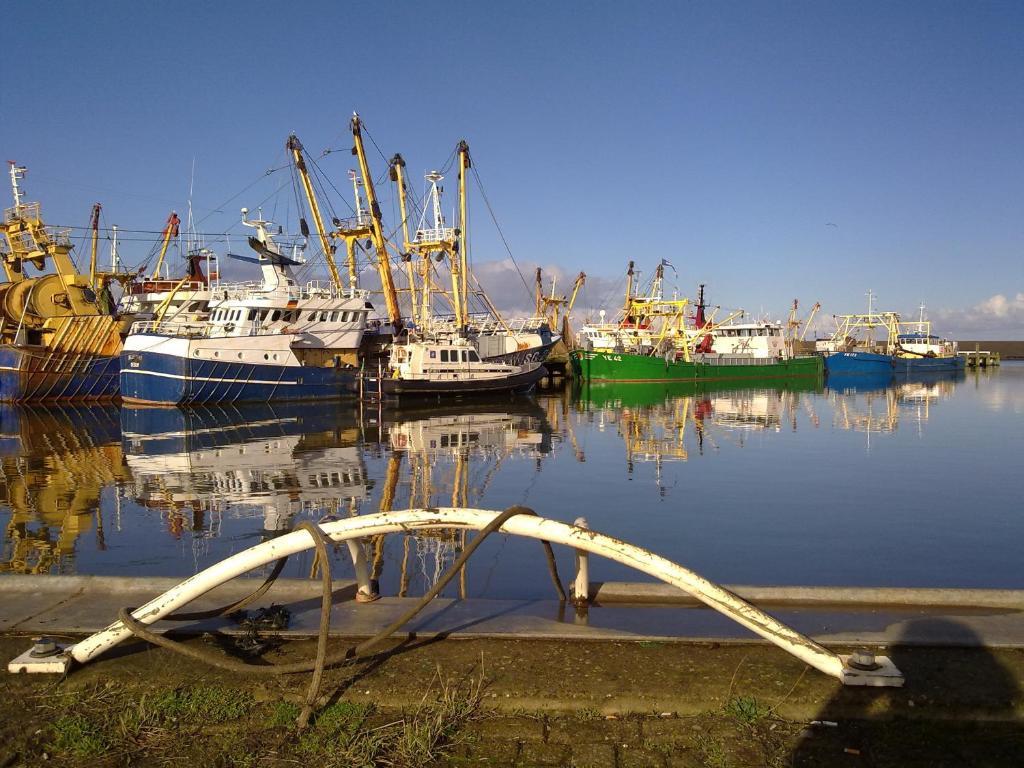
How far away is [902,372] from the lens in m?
79.7

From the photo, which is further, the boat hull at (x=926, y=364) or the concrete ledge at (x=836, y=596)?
the boat hull at (x=926, y=364)

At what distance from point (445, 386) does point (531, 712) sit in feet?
119

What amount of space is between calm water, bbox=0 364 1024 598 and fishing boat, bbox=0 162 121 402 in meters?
7.63

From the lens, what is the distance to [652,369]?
6062 cm

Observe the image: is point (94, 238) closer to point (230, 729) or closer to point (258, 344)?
point (258, 344)

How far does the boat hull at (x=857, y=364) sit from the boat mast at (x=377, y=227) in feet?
162

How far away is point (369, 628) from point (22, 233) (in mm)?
47289

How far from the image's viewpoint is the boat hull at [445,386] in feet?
127

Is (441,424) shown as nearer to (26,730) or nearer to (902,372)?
(26,730)

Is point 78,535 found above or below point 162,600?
below

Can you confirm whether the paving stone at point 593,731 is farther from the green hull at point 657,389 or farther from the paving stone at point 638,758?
the green hull at point 657,389

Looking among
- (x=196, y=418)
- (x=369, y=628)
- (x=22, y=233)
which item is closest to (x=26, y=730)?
(x=369, y=628)

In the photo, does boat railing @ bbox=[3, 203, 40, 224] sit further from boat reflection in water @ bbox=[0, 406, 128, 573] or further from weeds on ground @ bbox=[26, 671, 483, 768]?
weeds on ground @ bbox=[26, 671, 483, 768]

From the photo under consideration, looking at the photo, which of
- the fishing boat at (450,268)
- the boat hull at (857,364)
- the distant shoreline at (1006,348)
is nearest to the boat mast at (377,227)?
the fishing boat at (450,268)
